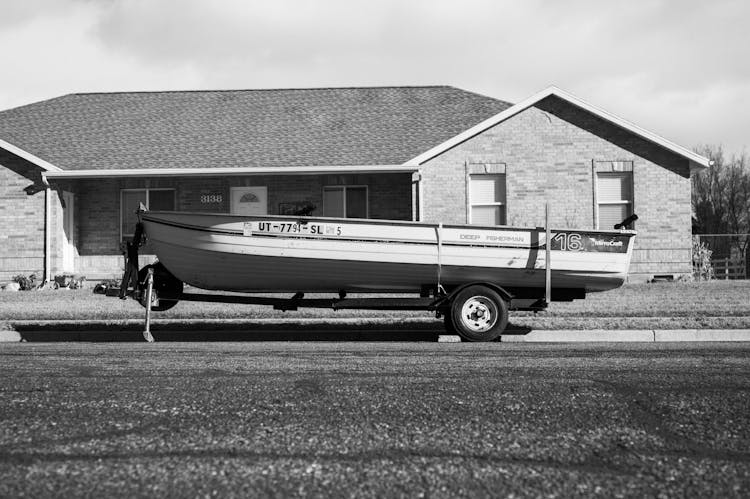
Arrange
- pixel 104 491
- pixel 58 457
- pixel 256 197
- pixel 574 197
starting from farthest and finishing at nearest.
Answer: pixel 256 197 → pixel 574 197 → pixel 58 457 → pixel 104 491

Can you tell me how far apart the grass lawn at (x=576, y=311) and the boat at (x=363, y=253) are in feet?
4.49

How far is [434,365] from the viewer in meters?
7.13

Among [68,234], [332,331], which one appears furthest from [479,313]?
[68,234]

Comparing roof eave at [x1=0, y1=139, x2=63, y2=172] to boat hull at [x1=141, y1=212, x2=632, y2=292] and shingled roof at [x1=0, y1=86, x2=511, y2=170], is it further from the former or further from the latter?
boat hull at [x1=141, y1=212, x2=632, y2=292]

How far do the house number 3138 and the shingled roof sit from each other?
3.64ft

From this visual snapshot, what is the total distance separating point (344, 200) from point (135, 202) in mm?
5769

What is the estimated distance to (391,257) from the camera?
11055 millimetres

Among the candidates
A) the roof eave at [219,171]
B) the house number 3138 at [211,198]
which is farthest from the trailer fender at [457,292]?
the house number 3138 at [211,198]

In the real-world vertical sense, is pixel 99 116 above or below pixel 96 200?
Answer: above

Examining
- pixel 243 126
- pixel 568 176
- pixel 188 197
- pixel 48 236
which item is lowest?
pixel 48 236

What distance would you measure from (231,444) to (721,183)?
168ft

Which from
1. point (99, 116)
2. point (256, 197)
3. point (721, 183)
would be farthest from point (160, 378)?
point (721, 183)

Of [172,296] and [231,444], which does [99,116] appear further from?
[231,444]

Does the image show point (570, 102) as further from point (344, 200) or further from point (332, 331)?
point (332, 331)
